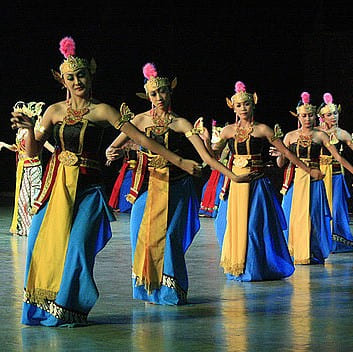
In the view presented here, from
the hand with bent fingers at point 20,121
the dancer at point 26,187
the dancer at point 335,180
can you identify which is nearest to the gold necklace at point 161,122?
the hand with bent fingers at point 20,121

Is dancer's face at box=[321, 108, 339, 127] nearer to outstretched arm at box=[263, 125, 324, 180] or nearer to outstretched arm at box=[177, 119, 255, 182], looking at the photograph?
outstretched arm at box=[263, 125, 324, 180]

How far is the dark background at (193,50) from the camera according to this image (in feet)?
60.0

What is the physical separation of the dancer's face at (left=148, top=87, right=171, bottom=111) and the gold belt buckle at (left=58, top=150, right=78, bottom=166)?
121 centimetres

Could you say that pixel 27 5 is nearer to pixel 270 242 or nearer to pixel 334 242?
pixel 334 242

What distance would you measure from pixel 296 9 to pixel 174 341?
15.1m

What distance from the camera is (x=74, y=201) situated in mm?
5582

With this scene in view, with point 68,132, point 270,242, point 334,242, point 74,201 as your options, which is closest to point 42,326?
point 74,201

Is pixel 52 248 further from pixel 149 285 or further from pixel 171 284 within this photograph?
pixel 171 284

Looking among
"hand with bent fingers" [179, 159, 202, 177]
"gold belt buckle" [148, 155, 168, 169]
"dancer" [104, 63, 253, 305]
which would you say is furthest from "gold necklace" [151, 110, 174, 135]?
"hand with bent fingers" [179, 159, 202, 177]

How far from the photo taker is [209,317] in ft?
19.5

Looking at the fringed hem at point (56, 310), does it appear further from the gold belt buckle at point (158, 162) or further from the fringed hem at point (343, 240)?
the fringed hem at point (343, 240)

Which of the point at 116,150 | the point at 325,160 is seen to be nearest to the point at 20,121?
the point at 116,150

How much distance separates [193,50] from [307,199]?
1027cm

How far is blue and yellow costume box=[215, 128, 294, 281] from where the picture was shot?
784 cm
